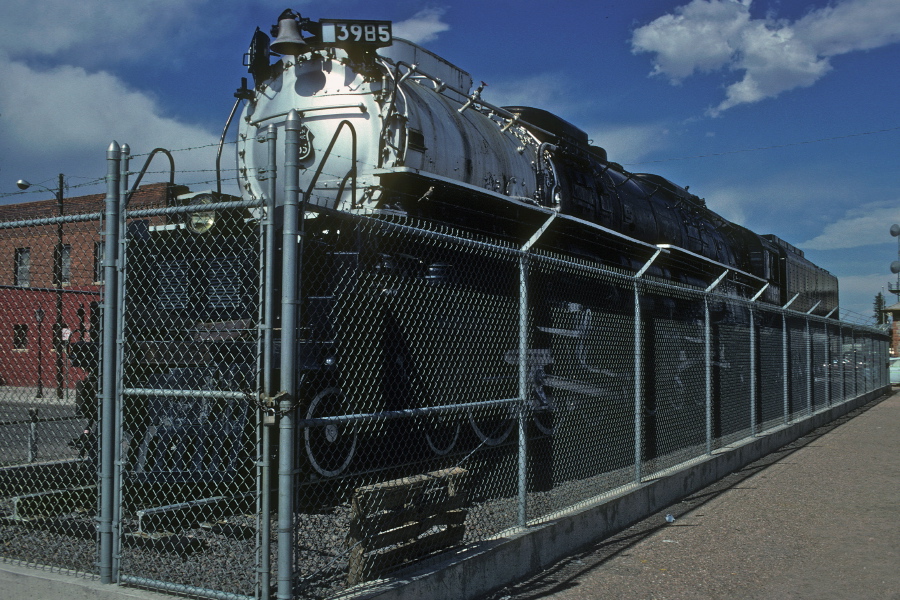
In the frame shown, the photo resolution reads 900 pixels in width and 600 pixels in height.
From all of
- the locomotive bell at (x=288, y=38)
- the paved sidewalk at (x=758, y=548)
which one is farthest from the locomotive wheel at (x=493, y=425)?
the locomotive bell at (x=288, y=38)

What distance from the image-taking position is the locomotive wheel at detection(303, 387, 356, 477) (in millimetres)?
5809

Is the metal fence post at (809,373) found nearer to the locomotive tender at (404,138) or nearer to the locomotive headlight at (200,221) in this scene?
the locomotive tender at (404,138)

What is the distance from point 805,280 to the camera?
22750 millimetres

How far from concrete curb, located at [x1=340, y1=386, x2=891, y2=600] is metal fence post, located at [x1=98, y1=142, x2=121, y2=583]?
1194 mm

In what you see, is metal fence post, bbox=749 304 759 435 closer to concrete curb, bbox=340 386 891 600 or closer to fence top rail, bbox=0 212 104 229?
concrete curb, bbox=340 386 891 600

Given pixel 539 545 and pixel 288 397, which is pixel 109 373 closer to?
pixel 288 397

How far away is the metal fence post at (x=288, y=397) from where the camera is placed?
10.5ft

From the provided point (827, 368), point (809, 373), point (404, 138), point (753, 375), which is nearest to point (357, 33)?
point (404, 138)

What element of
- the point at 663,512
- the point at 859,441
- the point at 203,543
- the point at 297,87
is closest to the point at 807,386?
the point at 859,441

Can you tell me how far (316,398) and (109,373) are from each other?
209cm

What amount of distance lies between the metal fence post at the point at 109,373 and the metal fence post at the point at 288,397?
3.38 ft

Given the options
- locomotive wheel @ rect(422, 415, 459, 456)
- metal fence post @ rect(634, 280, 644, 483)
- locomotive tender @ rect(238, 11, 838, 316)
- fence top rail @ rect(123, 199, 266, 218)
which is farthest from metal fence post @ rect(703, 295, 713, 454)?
fence top rail @ rect(123, 199, 266, 218)

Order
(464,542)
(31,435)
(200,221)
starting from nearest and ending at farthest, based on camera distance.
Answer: (464,542) → (200,221) → (31,435)

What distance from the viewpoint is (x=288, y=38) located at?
796 centimetres
